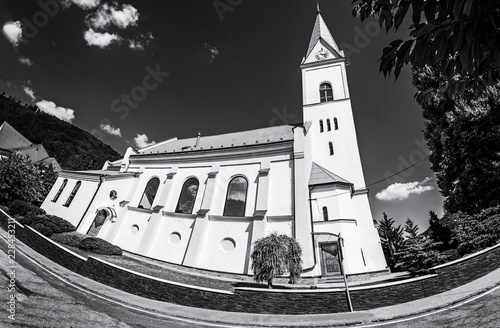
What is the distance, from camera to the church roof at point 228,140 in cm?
2425

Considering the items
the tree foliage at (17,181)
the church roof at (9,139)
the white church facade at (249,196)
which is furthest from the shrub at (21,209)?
the church roof at (9,139)

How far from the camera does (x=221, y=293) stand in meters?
9.68

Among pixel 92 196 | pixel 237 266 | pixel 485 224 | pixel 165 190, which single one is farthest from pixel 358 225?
pixel 92 196

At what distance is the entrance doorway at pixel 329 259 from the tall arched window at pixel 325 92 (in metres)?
15.4

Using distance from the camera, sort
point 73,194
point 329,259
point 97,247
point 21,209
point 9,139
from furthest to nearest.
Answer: point 9,139 → point 73,194 → point 21,209 → point 97,247 → point 329,259

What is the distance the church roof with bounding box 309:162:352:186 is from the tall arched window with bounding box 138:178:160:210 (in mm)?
15483

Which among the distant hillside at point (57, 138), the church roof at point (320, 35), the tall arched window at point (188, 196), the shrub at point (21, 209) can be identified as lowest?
the shrub at point (21, 209)

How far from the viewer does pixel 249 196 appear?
61.6 ft

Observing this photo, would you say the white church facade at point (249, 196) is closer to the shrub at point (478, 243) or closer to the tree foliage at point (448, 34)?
the shrub at point (478, 243)

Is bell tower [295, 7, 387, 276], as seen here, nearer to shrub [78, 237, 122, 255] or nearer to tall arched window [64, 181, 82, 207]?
shrub [78, 237, 122, 255]

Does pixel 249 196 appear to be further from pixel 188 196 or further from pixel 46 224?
pixel 46 224

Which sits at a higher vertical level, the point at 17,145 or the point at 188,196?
the point at 17,145

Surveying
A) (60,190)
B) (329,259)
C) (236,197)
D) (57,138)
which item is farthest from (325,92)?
(57,138)

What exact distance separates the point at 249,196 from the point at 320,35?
75.3ft
